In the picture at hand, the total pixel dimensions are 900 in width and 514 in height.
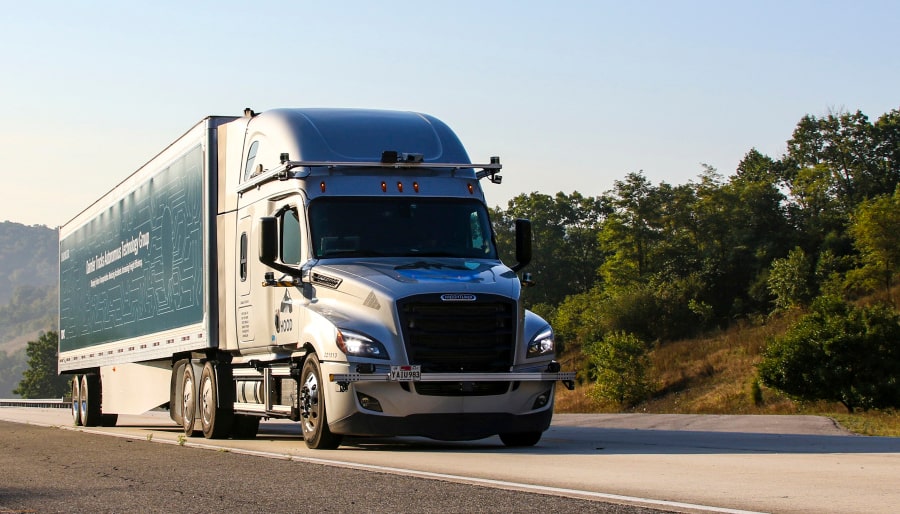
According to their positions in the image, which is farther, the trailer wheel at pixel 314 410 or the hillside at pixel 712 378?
the hillside at pixel 712 378

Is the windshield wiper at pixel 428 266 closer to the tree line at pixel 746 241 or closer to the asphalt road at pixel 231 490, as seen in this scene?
the asphalt road at pixel 231 490

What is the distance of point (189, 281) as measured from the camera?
65.0ft

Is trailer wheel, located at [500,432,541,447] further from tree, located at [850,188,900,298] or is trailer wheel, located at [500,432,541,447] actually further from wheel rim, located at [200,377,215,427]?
tree, located at [850,188,900,298]

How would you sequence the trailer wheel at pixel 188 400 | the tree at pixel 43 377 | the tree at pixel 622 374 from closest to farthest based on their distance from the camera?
1. the trailer wheel at pixel 188 400
2. the tree at pixel 622 374
3. the tree at pixel 43 377

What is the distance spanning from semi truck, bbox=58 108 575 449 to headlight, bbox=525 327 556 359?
19 mm

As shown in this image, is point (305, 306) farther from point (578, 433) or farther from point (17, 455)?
point (578, 433)

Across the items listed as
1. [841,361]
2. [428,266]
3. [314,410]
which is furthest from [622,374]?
[314,410]

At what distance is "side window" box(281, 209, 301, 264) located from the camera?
1590 centimetres

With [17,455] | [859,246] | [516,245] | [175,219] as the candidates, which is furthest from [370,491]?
[859,246]

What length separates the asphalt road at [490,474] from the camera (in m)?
8.95

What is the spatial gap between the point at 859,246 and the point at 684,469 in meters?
84.1

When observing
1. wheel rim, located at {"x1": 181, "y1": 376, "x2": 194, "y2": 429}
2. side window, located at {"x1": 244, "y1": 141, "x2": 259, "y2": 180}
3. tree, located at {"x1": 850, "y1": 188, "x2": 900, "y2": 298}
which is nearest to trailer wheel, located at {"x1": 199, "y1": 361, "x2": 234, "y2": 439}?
wheel rim, located at {"x1": 181, "y1": 376, "x2": 194, "y2": 429}

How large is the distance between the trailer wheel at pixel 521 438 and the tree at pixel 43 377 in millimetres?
154048

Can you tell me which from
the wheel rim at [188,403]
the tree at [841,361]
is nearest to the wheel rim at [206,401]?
the wheel rim at [188,403]
